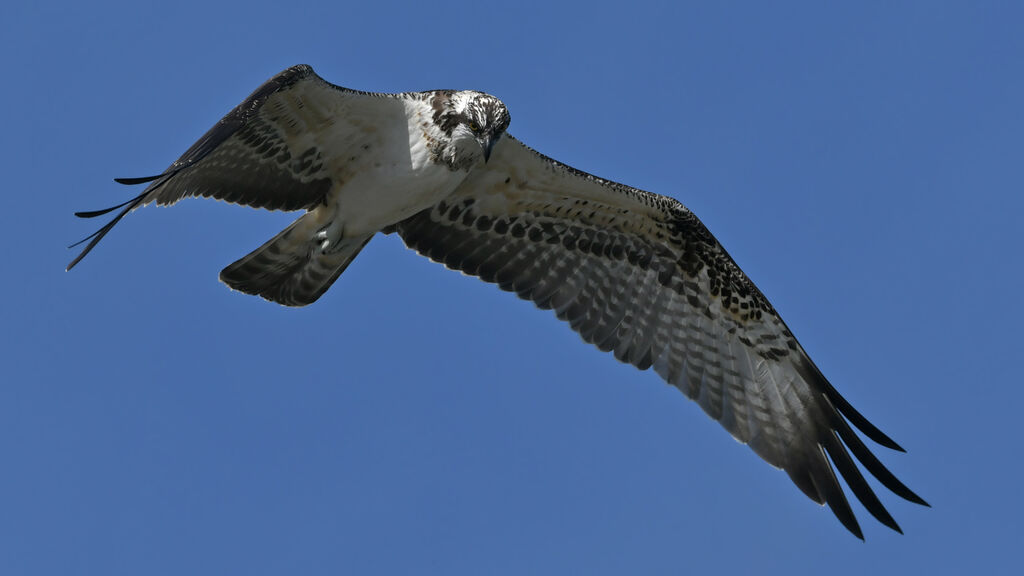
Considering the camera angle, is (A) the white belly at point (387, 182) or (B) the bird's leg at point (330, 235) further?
(B) the bird's leg at point (330, 235)

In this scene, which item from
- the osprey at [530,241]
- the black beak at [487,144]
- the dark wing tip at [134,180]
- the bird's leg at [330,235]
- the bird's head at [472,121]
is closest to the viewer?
the dark wing tip at [134,180]

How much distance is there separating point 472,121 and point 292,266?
A: 202cm

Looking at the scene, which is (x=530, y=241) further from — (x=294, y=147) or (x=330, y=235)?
(x=294, y=147)

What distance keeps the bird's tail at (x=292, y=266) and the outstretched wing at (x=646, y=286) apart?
1.03 metres

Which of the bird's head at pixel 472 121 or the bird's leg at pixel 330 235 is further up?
the bird's head at pixel 472 121

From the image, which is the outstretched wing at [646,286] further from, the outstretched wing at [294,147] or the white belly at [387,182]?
the outstretched wing at [294,147]

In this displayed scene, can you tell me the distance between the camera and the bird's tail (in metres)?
10.2

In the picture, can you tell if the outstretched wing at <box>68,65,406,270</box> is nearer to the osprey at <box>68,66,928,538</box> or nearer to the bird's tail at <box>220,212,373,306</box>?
the osprey at <box>68,66,928,538</box>

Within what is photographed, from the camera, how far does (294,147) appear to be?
10086 millimetres

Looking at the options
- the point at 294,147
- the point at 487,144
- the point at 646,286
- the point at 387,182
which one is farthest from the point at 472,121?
the point at 646,286

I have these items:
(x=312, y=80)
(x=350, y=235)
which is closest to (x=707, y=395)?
(x=350, y=235)

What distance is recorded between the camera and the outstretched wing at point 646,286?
10695 mm

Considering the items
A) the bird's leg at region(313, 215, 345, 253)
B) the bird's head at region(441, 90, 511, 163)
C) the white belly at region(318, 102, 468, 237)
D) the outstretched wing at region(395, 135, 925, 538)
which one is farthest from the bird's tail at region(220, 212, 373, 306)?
the bird's head at region(441, 90, 511, 163)

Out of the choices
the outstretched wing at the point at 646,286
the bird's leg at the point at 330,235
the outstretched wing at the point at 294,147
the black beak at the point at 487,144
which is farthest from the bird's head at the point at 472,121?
the bird's leg at the point at 330,235
